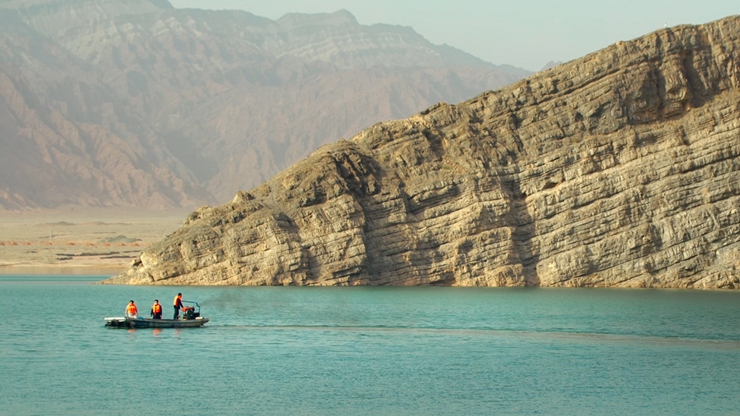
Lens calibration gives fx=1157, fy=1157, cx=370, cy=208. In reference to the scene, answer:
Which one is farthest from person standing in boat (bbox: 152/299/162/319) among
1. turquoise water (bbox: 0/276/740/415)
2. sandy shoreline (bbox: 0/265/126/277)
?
sandy shoreline (bbox: 0/265/126/277)

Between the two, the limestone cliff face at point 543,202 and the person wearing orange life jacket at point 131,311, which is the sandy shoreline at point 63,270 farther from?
the person wearing orange life jacket at point 131,311

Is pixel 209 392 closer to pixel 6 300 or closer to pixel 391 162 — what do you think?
pixel 6 300

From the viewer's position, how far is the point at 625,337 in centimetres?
6278

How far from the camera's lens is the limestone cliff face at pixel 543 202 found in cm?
9225

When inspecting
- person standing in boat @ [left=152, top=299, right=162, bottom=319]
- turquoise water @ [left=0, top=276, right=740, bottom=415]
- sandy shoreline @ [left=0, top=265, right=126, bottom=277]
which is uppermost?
sandy shoreline @ [left=0, top=265, right=126, bottom=277]

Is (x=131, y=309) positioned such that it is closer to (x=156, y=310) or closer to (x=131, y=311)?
(x=131, y=311)

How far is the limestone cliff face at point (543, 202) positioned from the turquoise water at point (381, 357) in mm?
8836

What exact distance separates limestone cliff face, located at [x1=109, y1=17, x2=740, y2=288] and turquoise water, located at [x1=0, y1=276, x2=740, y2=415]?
8.84m

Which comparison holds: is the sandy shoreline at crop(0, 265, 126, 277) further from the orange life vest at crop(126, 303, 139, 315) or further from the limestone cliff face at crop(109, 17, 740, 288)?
the orange life vest at crop(126, 303, 139, 315)

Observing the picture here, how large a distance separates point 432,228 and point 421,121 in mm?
12225

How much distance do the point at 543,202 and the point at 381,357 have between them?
43456 mm

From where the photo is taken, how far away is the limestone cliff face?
92.2 metres

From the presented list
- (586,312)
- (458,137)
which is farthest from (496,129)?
(586,312)

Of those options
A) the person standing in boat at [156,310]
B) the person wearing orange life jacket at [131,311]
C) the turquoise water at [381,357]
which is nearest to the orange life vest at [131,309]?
the person wearing orange life jacket at [131,311]
